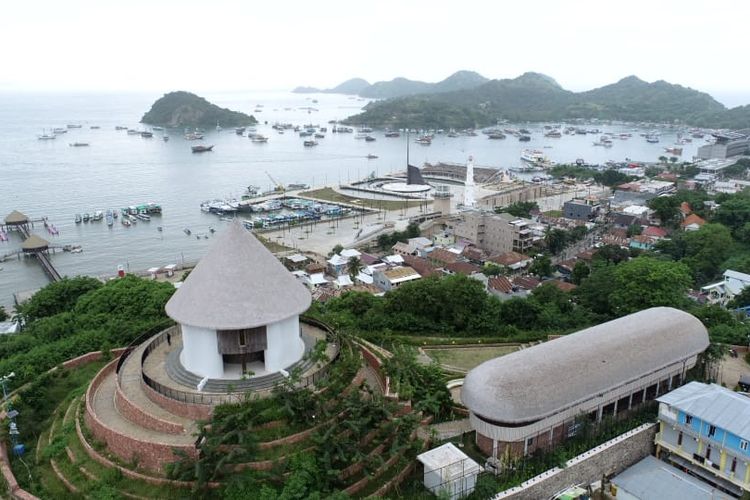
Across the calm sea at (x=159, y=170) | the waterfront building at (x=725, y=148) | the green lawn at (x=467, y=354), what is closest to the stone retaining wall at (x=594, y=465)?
the green lawn at (x=467, y=354)

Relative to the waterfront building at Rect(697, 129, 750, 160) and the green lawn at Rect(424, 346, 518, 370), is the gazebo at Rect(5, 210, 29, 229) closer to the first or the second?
the green lawn at Rect(424, 346, 518, 370)

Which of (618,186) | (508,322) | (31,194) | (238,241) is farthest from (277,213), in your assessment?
(238,241)

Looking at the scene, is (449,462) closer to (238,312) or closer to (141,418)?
(238,312)

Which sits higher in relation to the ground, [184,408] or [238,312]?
[238,312]

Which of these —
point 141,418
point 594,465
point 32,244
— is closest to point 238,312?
point 141,418

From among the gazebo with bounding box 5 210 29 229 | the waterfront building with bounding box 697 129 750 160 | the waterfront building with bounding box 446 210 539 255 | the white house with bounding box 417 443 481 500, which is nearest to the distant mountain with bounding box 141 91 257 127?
the gazebo with bounding box 5 210 29 229

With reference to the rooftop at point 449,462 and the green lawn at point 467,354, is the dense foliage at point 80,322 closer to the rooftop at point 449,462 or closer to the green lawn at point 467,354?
the green lawn at point 467,354
